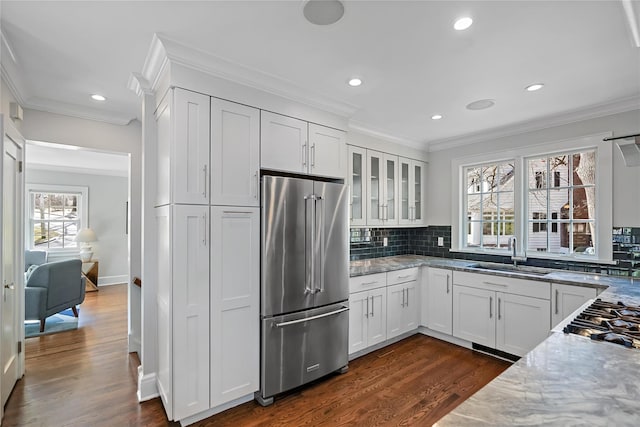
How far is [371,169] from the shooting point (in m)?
3.79

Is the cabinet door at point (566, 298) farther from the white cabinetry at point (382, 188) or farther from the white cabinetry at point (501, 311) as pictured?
the white cabinetry at point (382, 188)

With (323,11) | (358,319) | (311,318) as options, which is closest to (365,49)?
(323,11)

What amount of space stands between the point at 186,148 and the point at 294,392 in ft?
6.86

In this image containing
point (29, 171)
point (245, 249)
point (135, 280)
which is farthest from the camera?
point (29, 171)

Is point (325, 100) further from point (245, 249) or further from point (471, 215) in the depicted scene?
point (471, 215)

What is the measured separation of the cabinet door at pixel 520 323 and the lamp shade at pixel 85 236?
7.49 m

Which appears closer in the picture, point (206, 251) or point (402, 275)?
point (206, 251)

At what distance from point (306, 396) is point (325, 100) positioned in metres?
2.51

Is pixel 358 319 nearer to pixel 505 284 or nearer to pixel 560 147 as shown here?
pixel 505 284

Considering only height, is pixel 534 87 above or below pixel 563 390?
above

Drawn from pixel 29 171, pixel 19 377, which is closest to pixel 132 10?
pixel 19 377

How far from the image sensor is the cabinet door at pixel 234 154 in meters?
2.23

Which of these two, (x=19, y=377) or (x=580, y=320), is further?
(x=19, y=377)

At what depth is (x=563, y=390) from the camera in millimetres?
963
